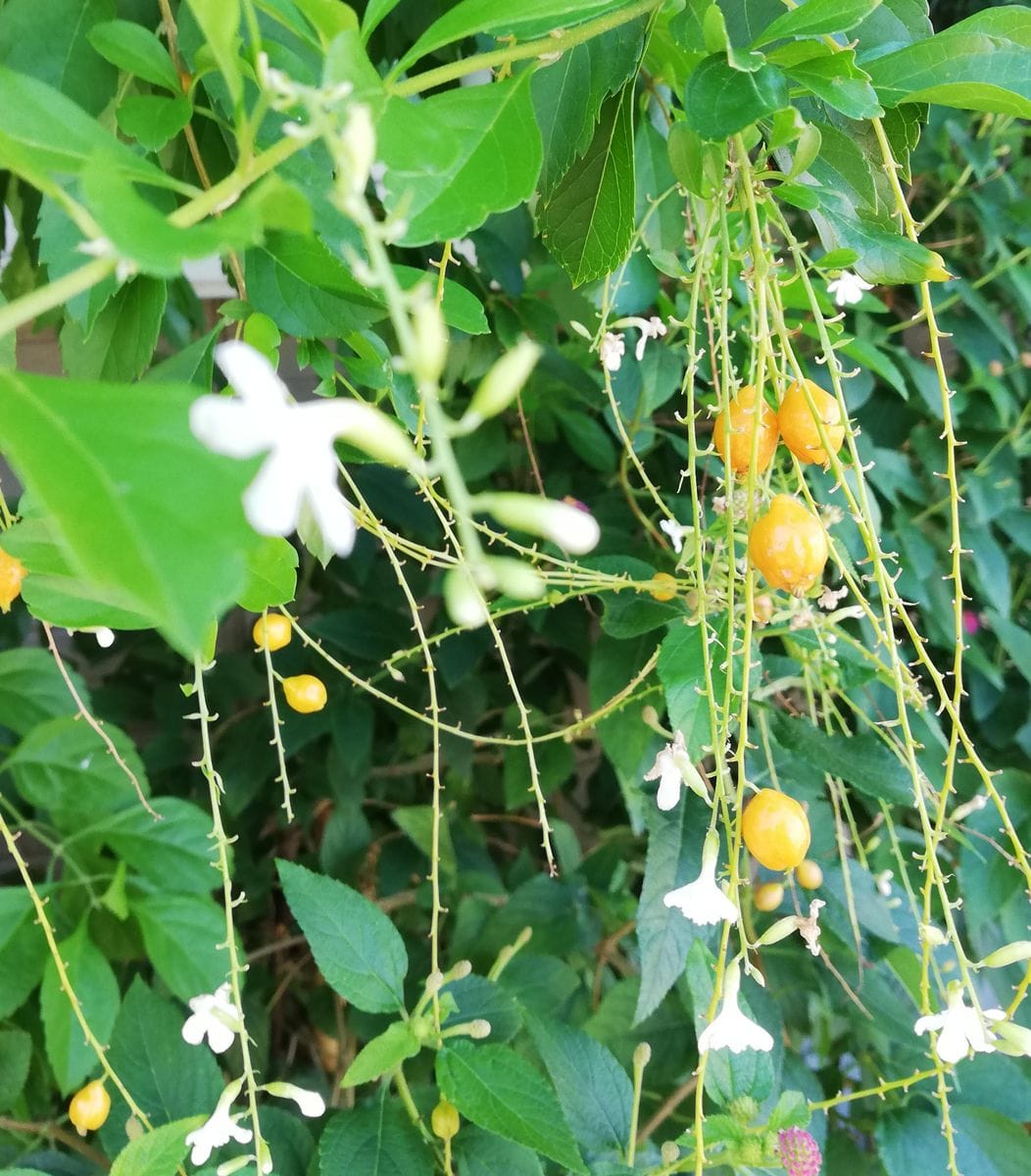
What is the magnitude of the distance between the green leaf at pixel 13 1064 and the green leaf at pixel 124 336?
0.41m

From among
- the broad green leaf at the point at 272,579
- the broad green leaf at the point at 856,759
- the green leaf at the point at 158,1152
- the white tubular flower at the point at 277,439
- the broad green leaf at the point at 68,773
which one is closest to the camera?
the white tubular flower at the point at 277,439

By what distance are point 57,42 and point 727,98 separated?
0.20 metres

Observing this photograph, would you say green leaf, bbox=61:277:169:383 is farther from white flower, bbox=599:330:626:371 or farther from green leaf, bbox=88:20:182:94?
white flower, bbox=599:330:626:371

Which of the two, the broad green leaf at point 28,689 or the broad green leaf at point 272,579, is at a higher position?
the broad green leaf at point 272,579

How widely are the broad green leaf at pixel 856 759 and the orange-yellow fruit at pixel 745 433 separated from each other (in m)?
0.19

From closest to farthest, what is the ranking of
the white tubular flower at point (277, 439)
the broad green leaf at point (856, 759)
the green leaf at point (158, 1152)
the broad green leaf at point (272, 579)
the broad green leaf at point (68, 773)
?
the white tubular flower at point (277, 439) → the broad green leaf at point (272, 579) → the green leaf at point (158, 1152) → the broad green leaf at point (856, 759) → the broad green leaf at point (68, 773)

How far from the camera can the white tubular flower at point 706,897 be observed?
0.87ft

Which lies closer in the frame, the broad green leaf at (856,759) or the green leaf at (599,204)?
the green leaf at (599,204)

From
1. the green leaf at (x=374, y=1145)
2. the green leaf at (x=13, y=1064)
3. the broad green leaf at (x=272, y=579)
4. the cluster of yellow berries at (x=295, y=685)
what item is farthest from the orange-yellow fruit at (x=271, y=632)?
the green leaf at (x=13, y=1064)

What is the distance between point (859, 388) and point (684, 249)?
0.93 feet

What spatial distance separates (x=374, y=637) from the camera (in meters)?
0.67

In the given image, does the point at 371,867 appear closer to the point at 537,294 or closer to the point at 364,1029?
the point at 364,1029

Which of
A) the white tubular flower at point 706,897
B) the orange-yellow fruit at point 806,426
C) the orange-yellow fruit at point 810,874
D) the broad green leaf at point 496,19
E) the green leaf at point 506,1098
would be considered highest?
the broad green leaf at point 496,19

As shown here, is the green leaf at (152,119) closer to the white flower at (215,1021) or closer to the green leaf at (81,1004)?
the white flower at (215,1021)
